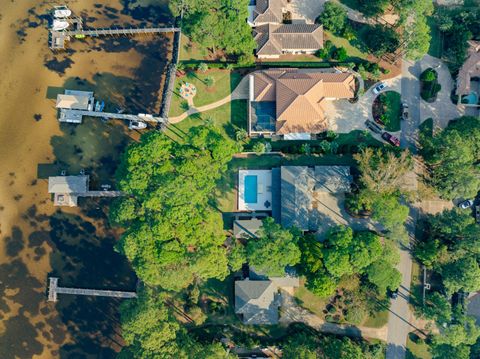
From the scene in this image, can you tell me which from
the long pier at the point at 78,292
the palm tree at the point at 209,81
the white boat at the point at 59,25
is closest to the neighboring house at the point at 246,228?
the long pier at the point at 78,292

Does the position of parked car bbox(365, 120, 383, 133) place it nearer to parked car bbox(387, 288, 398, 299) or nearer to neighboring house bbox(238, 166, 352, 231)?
neighboring house bbox(238, 166, 352, 231)

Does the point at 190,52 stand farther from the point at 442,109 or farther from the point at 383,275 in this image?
the point at 383,275

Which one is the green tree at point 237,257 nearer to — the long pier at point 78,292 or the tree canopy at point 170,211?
the tree canopy at point 170,211

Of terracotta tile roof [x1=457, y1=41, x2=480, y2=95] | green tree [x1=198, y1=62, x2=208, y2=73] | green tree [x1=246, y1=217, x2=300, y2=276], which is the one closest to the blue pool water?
green tree [x1=246, y1=217, x2=300, y2=276]

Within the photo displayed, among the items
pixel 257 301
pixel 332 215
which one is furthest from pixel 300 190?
pixel 257 301

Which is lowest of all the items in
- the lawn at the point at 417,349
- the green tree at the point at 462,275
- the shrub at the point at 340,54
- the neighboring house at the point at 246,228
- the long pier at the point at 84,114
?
the lawn at the point at 417,349

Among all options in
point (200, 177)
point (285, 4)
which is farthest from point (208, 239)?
point (285, 4)

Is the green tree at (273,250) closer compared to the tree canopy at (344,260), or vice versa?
the green tree at (273,250)

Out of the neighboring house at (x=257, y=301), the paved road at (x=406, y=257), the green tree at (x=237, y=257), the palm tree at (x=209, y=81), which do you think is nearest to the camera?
the green tree at (x=237, y=257)
